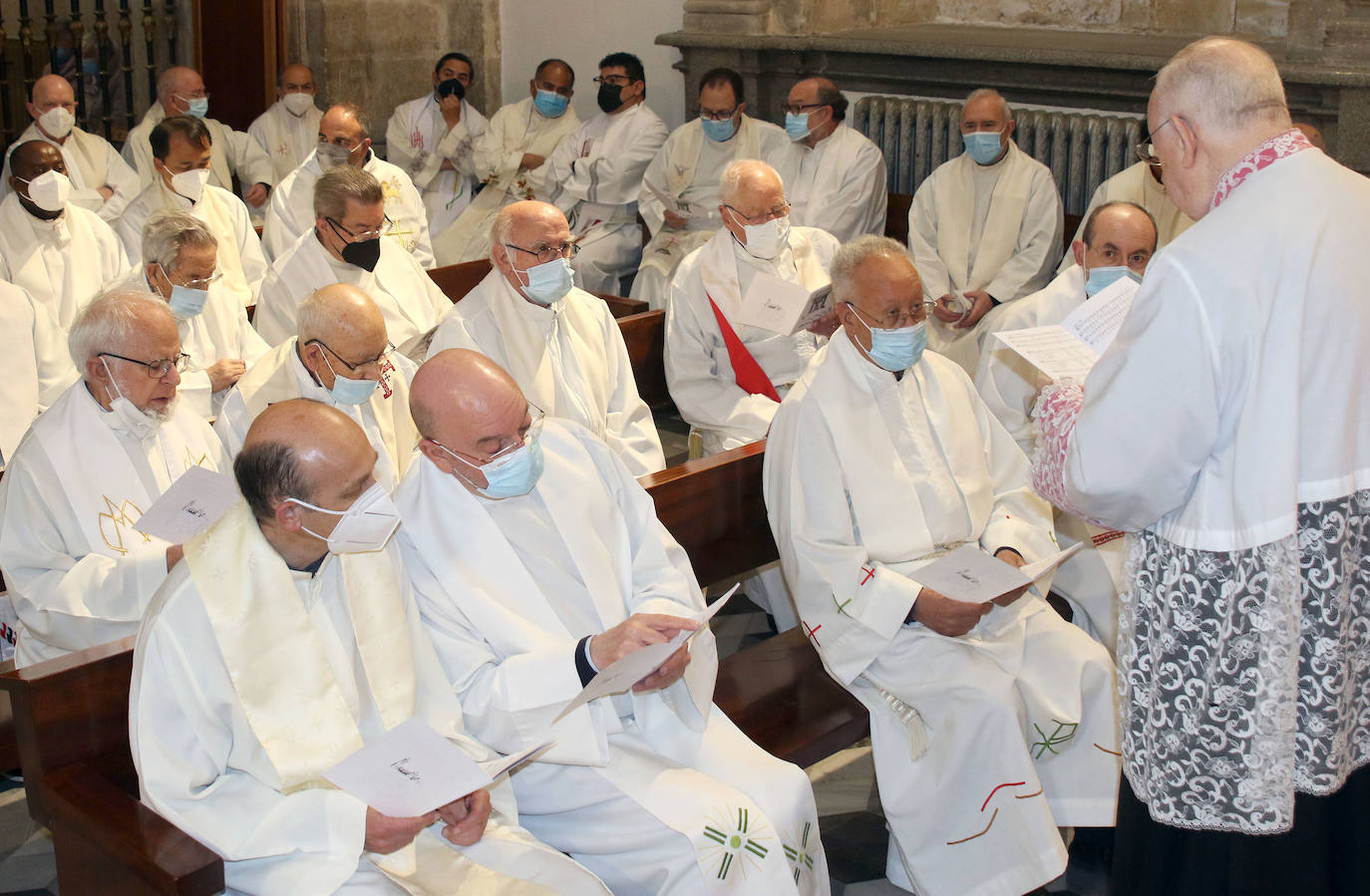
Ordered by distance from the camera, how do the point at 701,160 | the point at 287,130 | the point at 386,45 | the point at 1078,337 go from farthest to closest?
the point at 386,45 < the point at 287,130 < the point at 701,160 < the point at 1078,337

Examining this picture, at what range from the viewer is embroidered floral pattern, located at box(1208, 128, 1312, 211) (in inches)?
96.3

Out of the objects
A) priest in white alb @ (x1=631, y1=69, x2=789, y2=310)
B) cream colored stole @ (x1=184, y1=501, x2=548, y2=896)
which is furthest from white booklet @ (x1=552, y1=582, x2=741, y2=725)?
priest in white alb @ (x1=631, y1=69, x2=789, y2=310)

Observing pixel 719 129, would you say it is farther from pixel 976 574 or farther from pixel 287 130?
pixel 976 574

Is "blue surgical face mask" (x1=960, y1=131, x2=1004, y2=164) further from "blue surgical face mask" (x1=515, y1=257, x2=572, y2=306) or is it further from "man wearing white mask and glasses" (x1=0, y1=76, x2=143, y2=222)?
"man wearing white mask and glasses" (x1=0, y1=76, x2=143, y2=222)

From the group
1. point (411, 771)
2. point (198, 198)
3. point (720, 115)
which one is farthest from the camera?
point (720, 115)

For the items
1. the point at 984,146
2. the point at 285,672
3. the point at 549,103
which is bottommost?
the point at 285,672

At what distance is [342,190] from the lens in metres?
5.30

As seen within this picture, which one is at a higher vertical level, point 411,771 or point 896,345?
point 896,345

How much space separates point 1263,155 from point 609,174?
653 cm

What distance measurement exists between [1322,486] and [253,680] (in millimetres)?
1948

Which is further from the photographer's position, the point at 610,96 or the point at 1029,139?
the point at 610,96

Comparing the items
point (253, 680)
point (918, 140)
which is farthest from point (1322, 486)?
point (918, 140)

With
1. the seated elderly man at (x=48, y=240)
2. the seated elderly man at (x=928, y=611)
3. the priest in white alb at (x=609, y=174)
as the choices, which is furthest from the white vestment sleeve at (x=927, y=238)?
the seated elderly man at (x=48, y=240)

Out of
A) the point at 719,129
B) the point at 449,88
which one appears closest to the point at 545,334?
the point at 719,129
